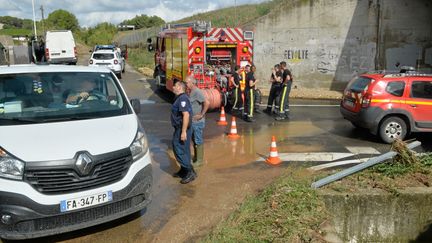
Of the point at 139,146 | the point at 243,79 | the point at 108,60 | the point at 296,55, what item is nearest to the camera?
the point at 139,146

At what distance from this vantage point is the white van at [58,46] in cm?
3338

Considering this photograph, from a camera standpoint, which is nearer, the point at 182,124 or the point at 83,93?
the point at 83,93

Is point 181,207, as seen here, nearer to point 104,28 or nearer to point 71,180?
point 71,180

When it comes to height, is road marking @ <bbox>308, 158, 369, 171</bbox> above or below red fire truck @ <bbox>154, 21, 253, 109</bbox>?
below

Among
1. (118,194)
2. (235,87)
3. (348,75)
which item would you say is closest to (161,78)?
(235,87)

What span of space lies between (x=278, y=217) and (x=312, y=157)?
12.4 feet

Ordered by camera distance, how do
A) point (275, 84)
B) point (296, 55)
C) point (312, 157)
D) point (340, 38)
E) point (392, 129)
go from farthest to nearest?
point (296, 55)
point (340, 38)
point (275, 84)
point (392, 129)
point (312, 157)

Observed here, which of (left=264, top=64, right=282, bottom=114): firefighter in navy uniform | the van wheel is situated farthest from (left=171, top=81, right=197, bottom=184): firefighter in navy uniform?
(left=264, top=64, right=282, bottom=114): firefighter in navy uniform

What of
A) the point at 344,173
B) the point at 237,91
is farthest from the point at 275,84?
the point at 344,173

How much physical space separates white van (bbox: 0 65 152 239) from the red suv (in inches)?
234

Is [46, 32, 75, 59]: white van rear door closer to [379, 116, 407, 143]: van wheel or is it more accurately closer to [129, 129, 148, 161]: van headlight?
[379, 116, 407, 143]: van wheel

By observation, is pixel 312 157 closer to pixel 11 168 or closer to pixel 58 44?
pixel 11 168

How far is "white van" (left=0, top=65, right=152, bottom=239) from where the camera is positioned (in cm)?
427

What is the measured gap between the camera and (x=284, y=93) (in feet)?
40.7
